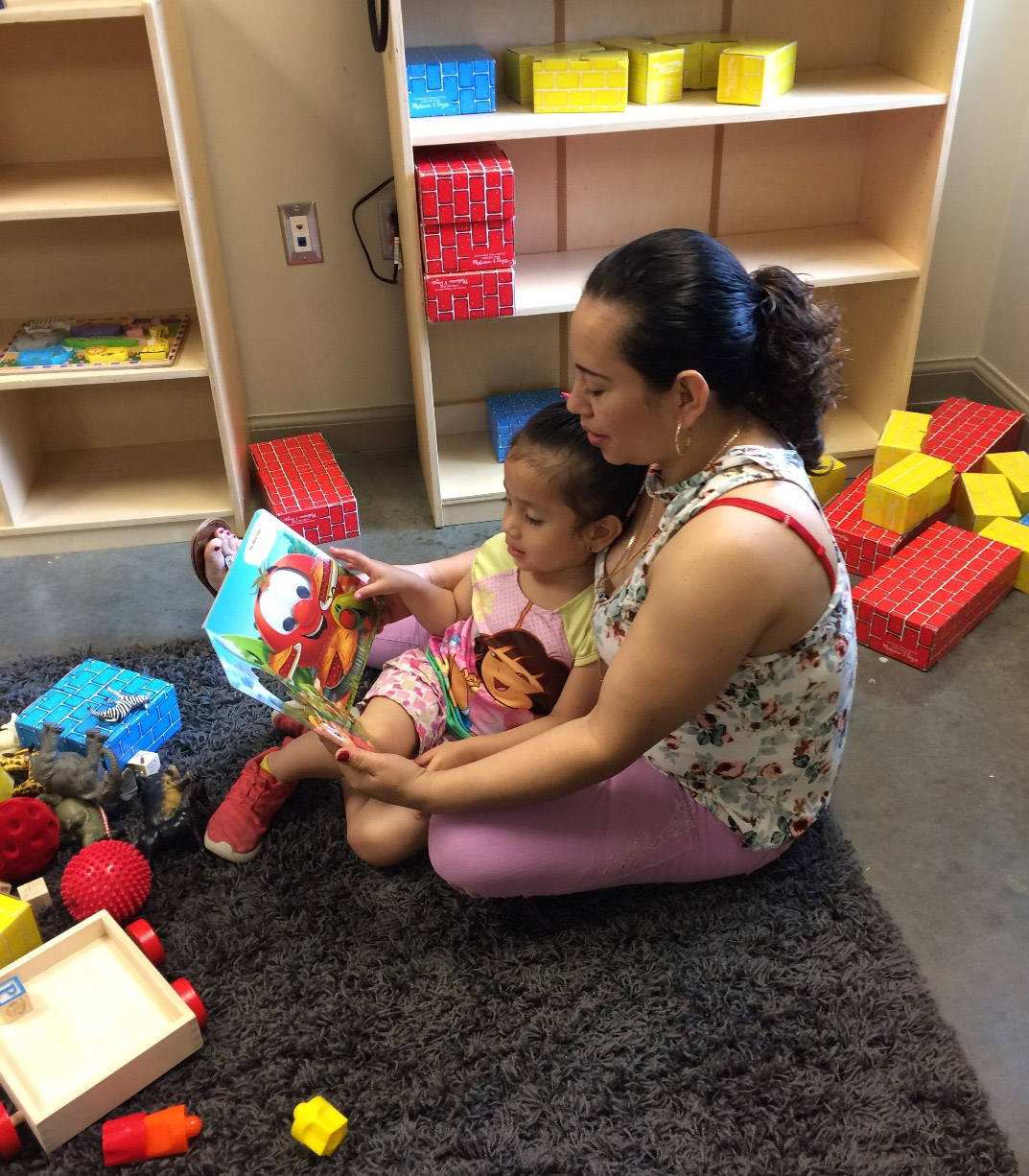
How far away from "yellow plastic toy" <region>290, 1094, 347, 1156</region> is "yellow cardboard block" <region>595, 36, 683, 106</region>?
176 cm

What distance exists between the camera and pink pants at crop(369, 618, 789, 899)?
137 centimetres

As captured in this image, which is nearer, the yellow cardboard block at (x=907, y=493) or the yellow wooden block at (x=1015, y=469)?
the yellow cardboard block at (x=907, y=493)

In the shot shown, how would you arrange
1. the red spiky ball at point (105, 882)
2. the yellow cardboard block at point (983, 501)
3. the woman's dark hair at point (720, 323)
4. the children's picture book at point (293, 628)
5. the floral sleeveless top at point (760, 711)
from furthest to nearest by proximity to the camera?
the yellow cardboard block at point (983, 501) < the red spiky ball at point (105, 882) < the children's picture book at point (293, 628) < the floral sleeveless top at point (760, 711) < the woman's dark hair at point (720, 323)

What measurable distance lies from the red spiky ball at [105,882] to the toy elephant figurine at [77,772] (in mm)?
132

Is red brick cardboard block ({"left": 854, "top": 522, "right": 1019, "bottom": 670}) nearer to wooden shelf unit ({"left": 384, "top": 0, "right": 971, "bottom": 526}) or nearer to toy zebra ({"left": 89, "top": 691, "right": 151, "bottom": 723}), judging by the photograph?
wooden shelf unit ({"left": 384, "top": 0, "right": 971, "bottom": 526})

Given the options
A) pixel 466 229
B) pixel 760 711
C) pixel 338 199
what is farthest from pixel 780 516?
pixel 338 199

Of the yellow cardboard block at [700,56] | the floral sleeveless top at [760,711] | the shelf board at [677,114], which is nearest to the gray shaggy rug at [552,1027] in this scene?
the floral sleeveless top at [760,711]

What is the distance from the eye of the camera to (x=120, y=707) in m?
1.67

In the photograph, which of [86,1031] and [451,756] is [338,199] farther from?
[86,1031]

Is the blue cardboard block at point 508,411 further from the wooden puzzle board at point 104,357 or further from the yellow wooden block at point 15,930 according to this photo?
the yellow wooden block at point 15,930

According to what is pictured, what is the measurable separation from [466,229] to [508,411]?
0.48 metres

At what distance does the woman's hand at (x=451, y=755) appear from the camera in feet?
4.60

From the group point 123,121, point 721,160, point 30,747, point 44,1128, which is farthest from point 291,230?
point 44,1128

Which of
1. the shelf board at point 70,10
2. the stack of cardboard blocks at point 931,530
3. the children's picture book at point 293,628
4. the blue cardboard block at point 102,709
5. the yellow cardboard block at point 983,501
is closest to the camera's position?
the children's picture book at point 293,628
